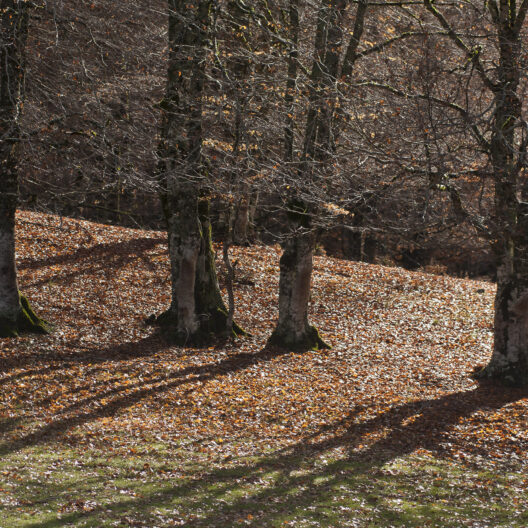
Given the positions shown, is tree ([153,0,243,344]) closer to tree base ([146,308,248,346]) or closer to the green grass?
tree base ([146,308,248,346])

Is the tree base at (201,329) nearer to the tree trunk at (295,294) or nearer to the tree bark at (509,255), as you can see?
the tree trunk at (295,294)

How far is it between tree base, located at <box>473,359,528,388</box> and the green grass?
3961 millimetres

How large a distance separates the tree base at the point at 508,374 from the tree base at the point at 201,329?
5.96 metres

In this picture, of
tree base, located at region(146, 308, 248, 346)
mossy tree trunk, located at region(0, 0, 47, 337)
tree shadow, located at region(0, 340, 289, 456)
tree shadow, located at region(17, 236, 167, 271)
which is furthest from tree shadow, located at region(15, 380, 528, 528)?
tree shadow, located at region(17, 236, 167, 271)

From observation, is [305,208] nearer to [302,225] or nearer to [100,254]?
[302,225]

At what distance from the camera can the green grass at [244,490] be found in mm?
7164

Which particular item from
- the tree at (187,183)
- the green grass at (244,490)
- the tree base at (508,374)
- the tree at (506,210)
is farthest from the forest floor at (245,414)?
the tree at (506,210)

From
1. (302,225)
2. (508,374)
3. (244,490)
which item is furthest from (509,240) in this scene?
(244,490)

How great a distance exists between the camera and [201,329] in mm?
15109

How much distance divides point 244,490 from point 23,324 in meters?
7.56

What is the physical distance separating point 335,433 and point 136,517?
14.8 ft

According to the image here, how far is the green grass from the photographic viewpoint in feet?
23.5

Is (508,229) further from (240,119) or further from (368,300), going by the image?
(368,300)

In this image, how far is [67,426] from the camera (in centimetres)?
988
